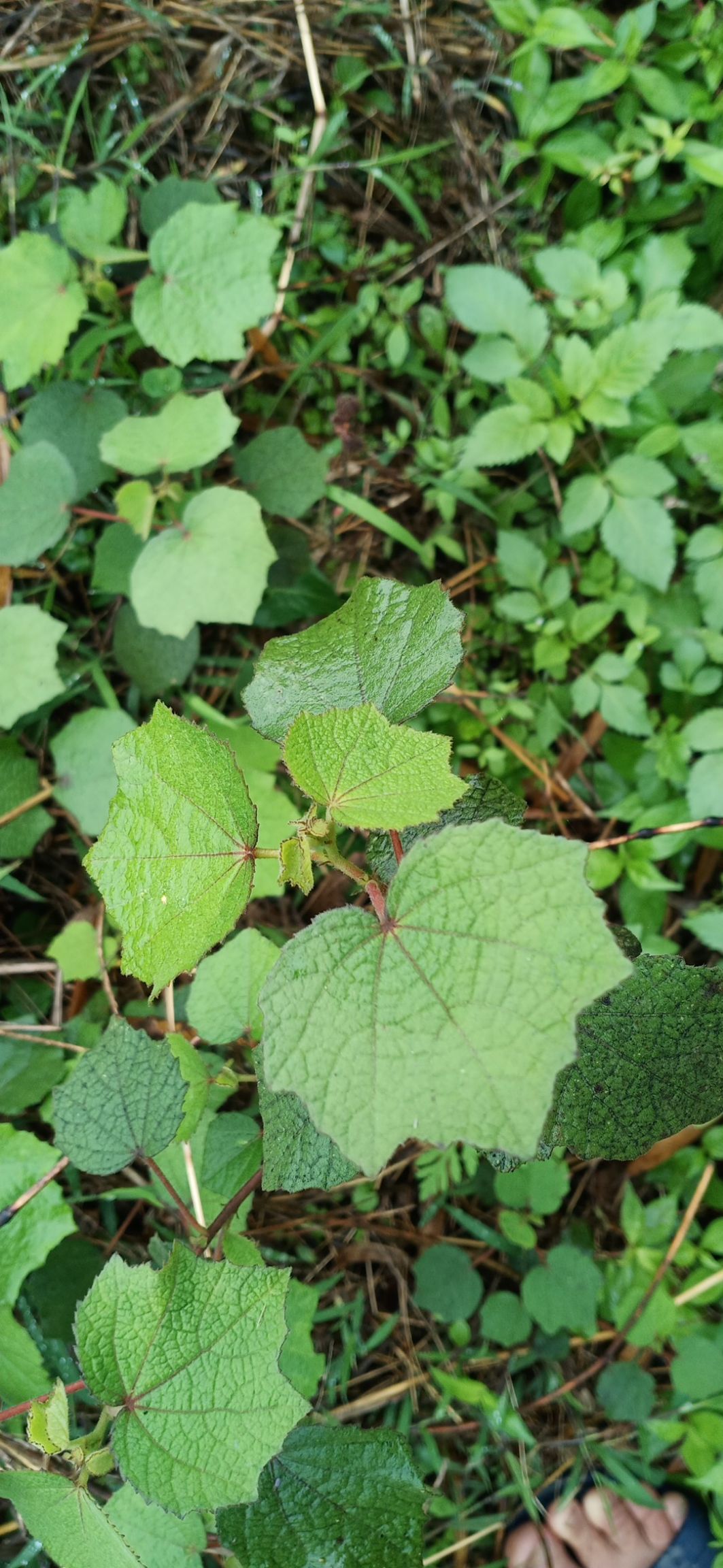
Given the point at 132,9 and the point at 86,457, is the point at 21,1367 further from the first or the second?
the point at 132,9

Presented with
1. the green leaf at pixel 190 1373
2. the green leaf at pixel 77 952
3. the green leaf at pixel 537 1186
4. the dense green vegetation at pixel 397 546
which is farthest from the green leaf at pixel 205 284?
the green leaf at pixel 537 1186

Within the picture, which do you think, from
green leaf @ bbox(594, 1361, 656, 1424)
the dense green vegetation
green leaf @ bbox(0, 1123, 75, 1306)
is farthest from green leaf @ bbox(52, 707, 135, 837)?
green leaf @ bbox(594, 1361, 656, 1424)

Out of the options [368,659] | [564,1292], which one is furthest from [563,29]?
[564,1292]

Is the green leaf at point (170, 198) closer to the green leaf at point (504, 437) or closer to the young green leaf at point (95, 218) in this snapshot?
the young green leaf at point (95, 218)

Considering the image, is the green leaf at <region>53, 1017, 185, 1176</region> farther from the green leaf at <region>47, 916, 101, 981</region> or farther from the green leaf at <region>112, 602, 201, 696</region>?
the green leaf at <region>112, 602, 201, 696</region>

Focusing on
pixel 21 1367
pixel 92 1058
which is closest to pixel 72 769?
pixel 92 1058

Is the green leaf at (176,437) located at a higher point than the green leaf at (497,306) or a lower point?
higher
